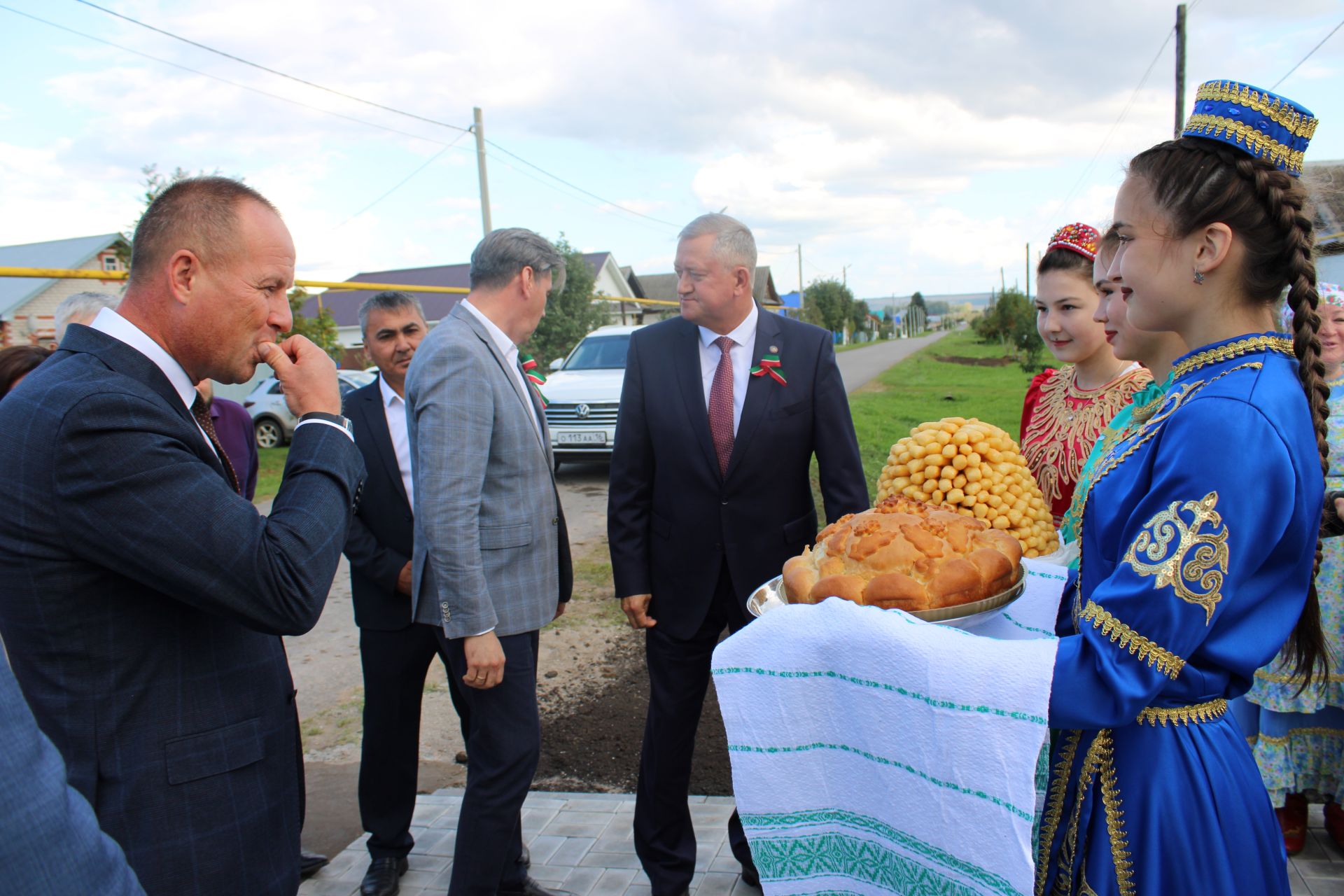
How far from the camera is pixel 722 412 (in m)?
3.31

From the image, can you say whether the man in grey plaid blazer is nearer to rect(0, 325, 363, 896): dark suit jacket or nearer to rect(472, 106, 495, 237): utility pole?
rect(0, 325, 363, 896): dark suit jacket

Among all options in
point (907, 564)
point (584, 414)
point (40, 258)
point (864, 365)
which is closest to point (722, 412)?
point (907, 564)

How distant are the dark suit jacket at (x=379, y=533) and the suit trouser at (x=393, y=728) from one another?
0.09 meters

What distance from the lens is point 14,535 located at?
1.60 metres

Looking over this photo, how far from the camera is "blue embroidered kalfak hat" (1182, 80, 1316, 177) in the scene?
151cm

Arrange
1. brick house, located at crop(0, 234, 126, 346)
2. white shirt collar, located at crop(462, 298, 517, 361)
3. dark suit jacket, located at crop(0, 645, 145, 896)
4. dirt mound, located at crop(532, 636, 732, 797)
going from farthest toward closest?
brick house, located at crop(0, 234, 126, 346) < dirt mound, located at crop(532, 636, 732, 797) < white shirt collar, located at crop(462, 298, 517, 361) < dark suit jacket, located at crop(0, 645, 145, 896)

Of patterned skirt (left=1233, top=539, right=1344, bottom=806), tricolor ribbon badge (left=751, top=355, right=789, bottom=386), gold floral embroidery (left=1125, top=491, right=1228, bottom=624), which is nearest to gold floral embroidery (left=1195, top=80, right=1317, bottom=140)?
gold floral embroidery (left=1125, top=491, right=1228, bottom=624)

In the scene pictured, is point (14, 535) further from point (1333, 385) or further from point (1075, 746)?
point (1333, 385)

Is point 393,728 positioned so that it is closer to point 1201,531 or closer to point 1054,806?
point 1054,806

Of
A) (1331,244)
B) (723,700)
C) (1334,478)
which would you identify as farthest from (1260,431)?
(1331,244)

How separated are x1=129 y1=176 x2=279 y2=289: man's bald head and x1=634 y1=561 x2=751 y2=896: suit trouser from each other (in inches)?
82.4

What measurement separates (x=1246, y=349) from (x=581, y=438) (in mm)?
11191

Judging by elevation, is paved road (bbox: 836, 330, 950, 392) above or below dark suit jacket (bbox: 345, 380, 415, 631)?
below

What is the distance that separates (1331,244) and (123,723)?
8.65 metres
